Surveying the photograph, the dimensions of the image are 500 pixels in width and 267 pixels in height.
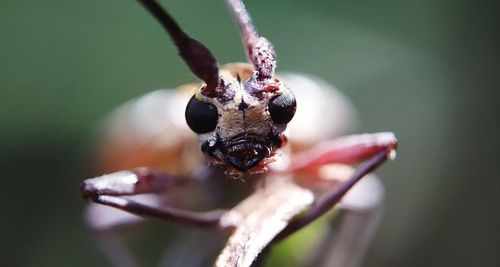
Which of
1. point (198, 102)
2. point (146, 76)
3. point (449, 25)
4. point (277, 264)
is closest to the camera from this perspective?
point (198, 102)

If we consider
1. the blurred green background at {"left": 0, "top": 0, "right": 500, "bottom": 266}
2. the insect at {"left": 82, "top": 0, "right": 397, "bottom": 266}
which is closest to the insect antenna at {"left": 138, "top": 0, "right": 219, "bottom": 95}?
the insect at {"left": 82, "top": 0, "right": 397, "bottom": 266}

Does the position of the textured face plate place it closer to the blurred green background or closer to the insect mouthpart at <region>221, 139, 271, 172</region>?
the insect mouthpart at <region>221, 139, 271, 172</region>

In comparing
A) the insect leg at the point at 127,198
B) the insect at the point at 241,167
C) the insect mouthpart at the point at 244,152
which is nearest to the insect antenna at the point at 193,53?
the insect at the point at 241,167

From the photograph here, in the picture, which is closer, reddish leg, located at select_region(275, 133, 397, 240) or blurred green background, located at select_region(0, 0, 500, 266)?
reddish leg, located at select_region(275, 133, 397, 240)

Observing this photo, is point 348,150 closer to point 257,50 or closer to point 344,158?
point 344,158

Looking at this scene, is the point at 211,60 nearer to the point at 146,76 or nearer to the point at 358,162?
the point at 358,162

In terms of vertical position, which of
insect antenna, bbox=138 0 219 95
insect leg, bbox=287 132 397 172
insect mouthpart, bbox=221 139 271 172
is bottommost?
insect mouthpart, bbox=221 139 271 172

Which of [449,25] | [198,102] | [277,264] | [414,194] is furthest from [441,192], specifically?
[198,102]
